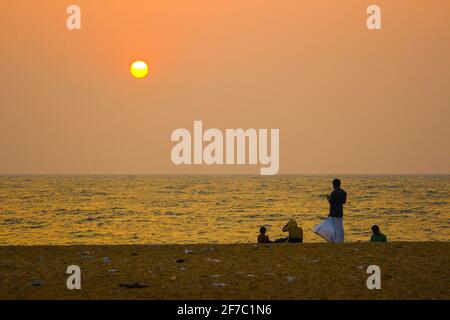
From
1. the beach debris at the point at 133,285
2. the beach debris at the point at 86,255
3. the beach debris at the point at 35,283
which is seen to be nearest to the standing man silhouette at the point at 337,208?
the beach debris at the point at 86,255

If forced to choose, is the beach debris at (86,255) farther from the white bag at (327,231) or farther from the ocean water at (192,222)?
the ocean water at (192,222)

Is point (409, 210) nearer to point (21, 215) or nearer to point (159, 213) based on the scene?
point (159, 213)

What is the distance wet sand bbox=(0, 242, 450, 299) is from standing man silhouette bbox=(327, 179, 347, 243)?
86.7 inches

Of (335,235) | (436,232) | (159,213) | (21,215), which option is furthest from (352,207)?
(335,235)

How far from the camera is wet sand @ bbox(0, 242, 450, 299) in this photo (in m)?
12.7

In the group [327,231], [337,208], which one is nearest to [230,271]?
[337,208]

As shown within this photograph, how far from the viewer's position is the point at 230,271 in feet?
47.8

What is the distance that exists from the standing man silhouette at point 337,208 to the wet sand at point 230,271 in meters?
2.20

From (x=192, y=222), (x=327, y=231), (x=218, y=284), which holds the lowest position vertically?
(x=192, y=222)

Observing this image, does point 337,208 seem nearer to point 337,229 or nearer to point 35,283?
point 337,229

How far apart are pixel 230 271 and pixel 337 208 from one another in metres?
6.48

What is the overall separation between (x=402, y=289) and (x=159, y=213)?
58466 millimetres
